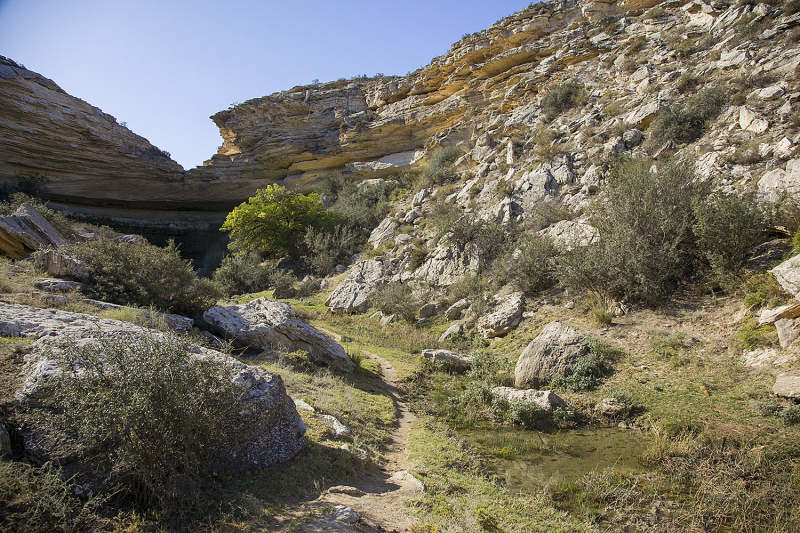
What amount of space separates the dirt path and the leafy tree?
1801 cm

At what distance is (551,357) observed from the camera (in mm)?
7305

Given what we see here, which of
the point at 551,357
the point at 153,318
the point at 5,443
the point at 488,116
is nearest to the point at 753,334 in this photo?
the point at 551,357

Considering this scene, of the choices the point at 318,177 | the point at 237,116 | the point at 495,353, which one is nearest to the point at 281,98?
the point at 237,116

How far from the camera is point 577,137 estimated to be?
15812mm

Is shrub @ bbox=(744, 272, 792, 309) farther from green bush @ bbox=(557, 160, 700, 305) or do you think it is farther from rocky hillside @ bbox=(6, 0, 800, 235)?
rocky hillside @ bbox=(6, 0, 800, 235)

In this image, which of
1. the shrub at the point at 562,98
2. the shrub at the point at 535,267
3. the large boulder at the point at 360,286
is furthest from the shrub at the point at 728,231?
the shrub at the point at 562,98

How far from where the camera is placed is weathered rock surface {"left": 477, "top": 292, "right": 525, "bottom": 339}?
9906 mm

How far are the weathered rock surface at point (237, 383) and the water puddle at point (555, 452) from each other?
2.75 metres

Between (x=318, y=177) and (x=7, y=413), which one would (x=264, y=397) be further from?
(x=318, y=177)

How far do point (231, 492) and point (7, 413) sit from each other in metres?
1.92

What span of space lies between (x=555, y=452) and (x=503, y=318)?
4.91m

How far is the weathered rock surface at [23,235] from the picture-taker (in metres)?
8.81

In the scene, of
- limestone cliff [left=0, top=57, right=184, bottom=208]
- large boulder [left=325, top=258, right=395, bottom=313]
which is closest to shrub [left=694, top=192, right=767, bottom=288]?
large boulder [left=325, top=258, right=395, bottom=313]

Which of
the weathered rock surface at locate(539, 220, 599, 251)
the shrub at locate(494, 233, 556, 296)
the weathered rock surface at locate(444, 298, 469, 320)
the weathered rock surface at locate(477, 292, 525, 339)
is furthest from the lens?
the weathered rock surface at locate(444, 298, 469, 320)
